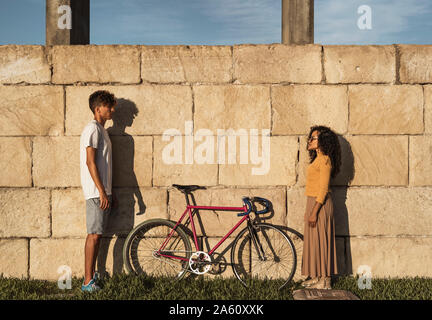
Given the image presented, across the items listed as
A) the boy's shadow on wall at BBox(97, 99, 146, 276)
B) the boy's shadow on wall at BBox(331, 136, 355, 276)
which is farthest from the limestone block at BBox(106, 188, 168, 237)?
the boy's shadow on wall at BBox(331, 136, 355, 276)

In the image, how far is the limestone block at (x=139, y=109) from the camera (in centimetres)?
464

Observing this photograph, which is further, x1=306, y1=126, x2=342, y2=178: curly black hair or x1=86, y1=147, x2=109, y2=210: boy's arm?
x1=306, y1=126, x2=342, y2=178: curly black hair

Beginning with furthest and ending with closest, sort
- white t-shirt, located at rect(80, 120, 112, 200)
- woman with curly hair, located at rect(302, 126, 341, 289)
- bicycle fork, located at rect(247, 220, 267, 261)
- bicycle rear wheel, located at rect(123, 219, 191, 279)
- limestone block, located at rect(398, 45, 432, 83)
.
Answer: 1. limestone block, located at rect(398, 45, 432, 83)
2. bicycle rear wheel, located at rect(123, 219, 191, 279)
3. bicycle fork, located at rect(247, 220, 267, 261)
4. woman with curly hair, located at rect(302, 126, 341, 289)
5. white t-shirt, located at rect(80, 120, 112, 200)

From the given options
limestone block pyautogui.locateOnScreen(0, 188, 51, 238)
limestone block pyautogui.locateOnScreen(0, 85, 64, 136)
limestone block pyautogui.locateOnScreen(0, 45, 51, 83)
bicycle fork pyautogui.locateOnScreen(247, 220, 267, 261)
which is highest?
limestone block pyautogui.locateOnScreen(0, 45, 51, 83)

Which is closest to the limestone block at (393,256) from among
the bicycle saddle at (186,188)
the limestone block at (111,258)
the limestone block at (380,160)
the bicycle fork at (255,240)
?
the limestone block at (380,160)

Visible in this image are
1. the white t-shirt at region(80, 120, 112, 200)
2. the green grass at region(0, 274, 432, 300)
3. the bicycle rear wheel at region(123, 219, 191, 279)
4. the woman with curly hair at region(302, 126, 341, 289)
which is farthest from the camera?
the bicycle rear wheel at region(123, 219, 191, 279)

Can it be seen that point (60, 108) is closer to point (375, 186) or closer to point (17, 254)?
point (17, 254)

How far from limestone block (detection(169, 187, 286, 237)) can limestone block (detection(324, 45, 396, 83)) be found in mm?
1582

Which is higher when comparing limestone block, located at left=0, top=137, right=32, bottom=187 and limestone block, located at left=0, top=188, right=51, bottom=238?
limestone block, located at left=0, top=137, right=32, bottom=187

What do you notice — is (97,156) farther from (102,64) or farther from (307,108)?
(307,108)

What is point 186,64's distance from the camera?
15.2 feet

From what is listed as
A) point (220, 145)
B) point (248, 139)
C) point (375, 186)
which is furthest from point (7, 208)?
point (375, 186)

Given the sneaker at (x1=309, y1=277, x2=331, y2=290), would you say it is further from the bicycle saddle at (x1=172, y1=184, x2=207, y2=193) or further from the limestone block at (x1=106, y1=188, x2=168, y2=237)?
the limestone block at (x1=106, y1=188, x2=168, y2=237)

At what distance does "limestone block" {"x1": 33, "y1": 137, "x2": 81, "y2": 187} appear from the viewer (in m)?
4.63
